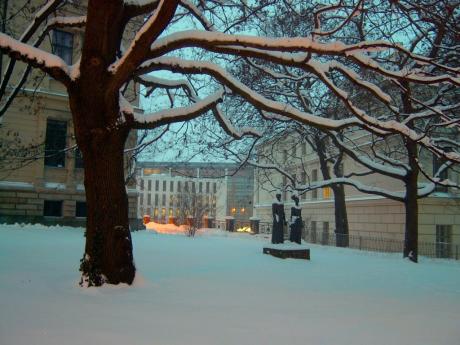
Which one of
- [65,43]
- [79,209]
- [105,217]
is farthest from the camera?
[79,209]

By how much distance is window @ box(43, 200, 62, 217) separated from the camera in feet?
87.7

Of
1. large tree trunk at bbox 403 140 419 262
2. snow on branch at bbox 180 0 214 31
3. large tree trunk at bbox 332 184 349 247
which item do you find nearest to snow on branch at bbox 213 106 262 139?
snow on branch at bbox 180 0 214 31

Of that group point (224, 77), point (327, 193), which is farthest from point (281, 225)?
point (327, 193)

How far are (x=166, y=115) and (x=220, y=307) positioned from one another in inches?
142

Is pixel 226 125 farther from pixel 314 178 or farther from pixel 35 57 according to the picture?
pixel 314 178

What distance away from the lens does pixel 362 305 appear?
7.33 meters

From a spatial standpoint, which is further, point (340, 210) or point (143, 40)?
point (340, 210)

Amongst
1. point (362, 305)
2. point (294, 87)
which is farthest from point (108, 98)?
point (294, 87)

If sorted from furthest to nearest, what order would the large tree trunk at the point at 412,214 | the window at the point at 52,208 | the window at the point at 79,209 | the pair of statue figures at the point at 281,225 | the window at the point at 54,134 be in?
the window at the point at 79,209 < the window at the point at 54,134 < the window at the point at 52,208 < the large tree trunk at the point at 412,214 < the pair of statue figures at the point at 281,225

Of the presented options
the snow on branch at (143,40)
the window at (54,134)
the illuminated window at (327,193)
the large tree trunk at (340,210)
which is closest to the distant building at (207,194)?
the illuminated window at (327,193)

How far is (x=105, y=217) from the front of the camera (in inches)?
295

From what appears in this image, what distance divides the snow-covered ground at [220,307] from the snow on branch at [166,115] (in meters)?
2.71

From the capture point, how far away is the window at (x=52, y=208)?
26.7 metres

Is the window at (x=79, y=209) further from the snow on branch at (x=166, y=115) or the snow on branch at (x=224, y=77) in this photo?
the snow on branch at (x=166, y=115)
